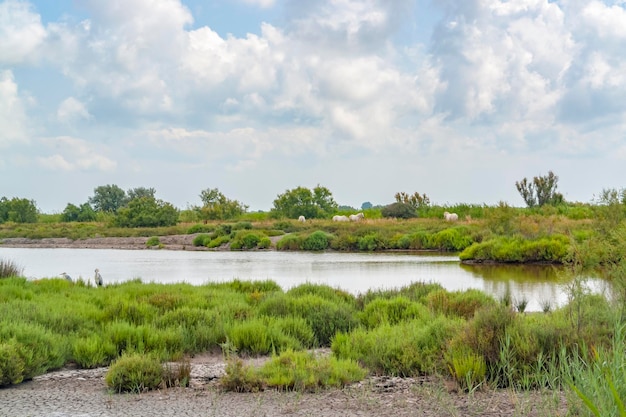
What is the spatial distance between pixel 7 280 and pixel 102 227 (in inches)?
2036

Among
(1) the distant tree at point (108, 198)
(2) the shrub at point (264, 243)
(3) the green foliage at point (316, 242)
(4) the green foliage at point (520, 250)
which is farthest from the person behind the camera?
(1) the distant tree at point (108, 198)

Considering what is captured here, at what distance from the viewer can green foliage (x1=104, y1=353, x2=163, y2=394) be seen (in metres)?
7.21

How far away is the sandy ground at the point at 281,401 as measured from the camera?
241 inches

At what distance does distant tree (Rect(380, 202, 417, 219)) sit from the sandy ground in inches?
2135

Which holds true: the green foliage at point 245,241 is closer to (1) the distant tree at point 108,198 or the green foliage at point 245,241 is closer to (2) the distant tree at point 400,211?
(2) the distant tree at point 400,211

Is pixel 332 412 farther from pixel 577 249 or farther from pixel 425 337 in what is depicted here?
pixel 577 249

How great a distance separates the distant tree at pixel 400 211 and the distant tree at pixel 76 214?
136 ft

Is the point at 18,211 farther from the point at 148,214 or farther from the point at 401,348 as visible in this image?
the point at 401,348

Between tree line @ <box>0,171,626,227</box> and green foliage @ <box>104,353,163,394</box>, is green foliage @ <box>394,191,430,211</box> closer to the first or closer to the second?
tree line @ <box>0,171,626,227</box>

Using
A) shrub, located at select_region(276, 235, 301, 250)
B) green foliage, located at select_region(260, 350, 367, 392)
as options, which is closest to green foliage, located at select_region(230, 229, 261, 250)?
shrub, located at select_region(276, 235, 301, 250)

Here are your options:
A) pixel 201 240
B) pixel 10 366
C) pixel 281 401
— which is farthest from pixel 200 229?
pixel 281 401

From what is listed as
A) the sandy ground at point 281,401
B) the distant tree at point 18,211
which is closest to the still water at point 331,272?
the sandy ground at point 281,401

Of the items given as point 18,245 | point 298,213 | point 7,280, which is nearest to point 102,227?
point 18,245

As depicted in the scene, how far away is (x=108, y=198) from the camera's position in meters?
102
